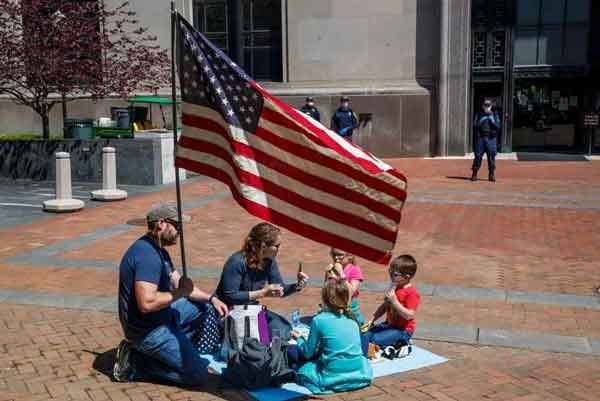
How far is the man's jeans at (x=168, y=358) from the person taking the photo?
537 centimetres

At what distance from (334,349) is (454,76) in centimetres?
1789

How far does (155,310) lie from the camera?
5137mm

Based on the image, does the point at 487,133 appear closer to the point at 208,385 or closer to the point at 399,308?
the point at 399,308

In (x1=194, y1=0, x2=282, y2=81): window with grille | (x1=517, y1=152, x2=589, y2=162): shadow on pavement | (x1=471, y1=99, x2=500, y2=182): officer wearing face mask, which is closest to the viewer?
(x1=471, y1=99, x2=500, y2=182): officer wearing face mask

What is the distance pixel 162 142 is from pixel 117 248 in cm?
681

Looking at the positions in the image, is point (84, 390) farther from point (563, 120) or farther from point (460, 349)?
point (563, 120)

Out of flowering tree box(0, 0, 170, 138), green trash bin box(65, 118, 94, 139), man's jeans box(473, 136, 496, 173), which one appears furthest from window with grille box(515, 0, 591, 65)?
green trash bin box(65, 118, 94, 139)

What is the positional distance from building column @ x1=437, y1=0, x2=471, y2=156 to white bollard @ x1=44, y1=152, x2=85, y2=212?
12.4 m

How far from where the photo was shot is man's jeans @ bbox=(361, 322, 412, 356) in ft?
19.7

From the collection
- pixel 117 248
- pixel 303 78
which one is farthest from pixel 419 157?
pixel 117 248

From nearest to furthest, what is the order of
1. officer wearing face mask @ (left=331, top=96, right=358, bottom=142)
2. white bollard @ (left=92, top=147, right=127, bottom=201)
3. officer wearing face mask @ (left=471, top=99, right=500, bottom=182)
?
white bollard @ (left=92, top=147, right=127, bottom=201)
officer wearing face mask @ (left=471, top=99, right=500, bottom=182)
officer wearing face mask @ (left=331, top=96, right=358, bottom=142)

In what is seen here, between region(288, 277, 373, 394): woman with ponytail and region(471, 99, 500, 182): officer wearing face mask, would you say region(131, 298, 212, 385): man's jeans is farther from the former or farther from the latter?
region(471, 99, 500, 182): officer wearing face mask

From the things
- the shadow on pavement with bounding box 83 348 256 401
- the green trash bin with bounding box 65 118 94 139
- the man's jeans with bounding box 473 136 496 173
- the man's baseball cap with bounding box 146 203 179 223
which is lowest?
the shadow on pavement with bounding box 83 348 256 401

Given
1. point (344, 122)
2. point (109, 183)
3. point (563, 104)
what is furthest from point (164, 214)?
point (563, 104)
